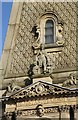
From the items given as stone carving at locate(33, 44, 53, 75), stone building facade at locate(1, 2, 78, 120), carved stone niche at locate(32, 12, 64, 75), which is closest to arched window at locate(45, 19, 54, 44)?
stone building facade at locate(1, 2, 78, 120)

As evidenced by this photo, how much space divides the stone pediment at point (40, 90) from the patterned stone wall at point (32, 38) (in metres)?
1.42

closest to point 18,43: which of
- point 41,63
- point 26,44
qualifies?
point 26,44

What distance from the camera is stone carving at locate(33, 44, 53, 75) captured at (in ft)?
79.3

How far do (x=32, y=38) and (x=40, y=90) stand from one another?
3.36 m

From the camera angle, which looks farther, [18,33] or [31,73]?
[18,33]

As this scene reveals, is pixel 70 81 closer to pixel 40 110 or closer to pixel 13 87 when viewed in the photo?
pixel 40 110

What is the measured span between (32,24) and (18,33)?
2.65ft

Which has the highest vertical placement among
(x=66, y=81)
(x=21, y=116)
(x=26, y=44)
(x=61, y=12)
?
(x=61, y=12)

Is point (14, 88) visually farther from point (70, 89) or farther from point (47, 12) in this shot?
point (47, 12)

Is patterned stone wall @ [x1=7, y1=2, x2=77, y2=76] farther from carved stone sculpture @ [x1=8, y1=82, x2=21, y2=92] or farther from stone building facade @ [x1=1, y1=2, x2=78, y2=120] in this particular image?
carved stone sculpture @ [x1=8, y1=82, x2=21, y2=92]

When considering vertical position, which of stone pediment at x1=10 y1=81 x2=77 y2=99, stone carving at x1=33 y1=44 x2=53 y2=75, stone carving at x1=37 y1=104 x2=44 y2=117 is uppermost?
stone carving at x1=33 y1=44 x2=53 y2=75

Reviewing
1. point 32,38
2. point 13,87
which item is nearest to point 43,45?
point 32,38

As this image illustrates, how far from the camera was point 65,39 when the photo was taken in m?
25.2

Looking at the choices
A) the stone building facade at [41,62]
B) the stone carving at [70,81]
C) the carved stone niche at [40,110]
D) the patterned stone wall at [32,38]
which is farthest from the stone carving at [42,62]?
the carved stone niche at [40,110]
